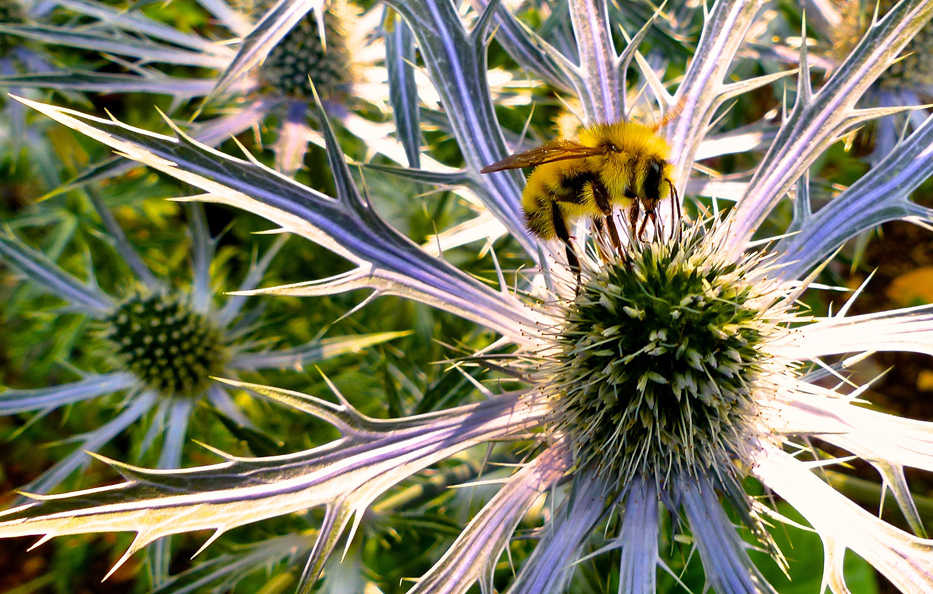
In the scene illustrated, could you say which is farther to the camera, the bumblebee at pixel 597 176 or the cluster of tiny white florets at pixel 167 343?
the cluster of tiny white florets at pixel 167 343

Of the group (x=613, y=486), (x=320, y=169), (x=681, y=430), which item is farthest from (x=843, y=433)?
(x=320, y=169)

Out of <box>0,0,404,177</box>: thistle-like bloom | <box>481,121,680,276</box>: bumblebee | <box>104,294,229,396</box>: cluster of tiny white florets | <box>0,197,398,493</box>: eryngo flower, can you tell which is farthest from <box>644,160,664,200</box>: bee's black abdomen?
<box>104,294,229,396</box>: cluster of tiny white florets

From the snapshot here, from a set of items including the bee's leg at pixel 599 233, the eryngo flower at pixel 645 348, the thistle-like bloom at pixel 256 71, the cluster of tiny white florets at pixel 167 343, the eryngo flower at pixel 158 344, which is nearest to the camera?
the eryngo flower at pixel 645 348

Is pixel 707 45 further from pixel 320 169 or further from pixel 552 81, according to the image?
pixel 320 169

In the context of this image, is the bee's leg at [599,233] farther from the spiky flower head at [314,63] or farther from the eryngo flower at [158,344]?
the spiky flower head at [314,63]

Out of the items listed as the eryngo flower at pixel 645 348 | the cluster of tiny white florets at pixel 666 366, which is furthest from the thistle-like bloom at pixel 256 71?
the cluster of tiny white florets at pixel 666 366

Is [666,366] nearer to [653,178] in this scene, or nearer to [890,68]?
[653,178]

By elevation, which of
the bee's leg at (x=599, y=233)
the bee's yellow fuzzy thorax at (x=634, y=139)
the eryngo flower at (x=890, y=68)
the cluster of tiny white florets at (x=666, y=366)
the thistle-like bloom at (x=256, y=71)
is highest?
the eryngo flower at (x=890, y=68)
